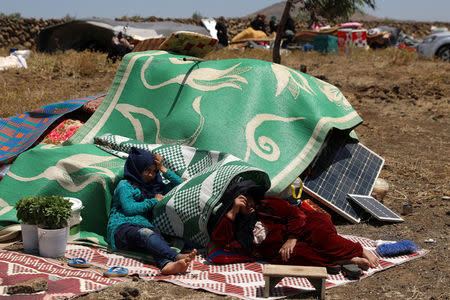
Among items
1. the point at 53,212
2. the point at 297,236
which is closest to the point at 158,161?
the point at 53,212

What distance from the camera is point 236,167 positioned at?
454 cm

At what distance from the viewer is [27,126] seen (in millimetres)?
6707

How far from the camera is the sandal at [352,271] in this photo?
397 centimetres

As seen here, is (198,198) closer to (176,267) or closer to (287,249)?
(176,267)

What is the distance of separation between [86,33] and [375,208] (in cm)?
1239

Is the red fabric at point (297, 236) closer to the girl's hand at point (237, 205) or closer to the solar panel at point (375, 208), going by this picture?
the girl's hand at point (237, 205)

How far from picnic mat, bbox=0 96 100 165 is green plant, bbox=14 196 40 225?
219 cm

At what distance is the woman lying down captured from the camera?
161 inches

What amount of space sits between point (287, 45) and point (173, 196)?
51.8ft

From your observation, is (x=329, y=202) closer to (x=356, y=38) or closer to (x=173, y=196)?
(x=173, y=196)

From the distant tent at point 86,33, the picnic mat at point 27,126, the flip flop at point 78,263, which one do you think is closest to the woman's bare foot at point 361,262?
the flip flop at point 78,263

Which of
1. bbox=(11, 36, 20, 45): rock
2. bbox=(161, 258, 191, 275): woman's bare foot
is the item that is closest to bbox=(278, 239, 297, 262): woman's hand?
bbox=(161, 258, 191, 275): woman's bare foot

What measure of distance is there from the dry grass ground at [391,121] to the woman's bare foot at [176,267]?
0.55 feet

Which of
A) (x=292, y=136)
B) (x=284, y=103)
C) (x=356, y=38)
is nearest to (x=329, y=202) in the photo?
(x=292, y=136)
